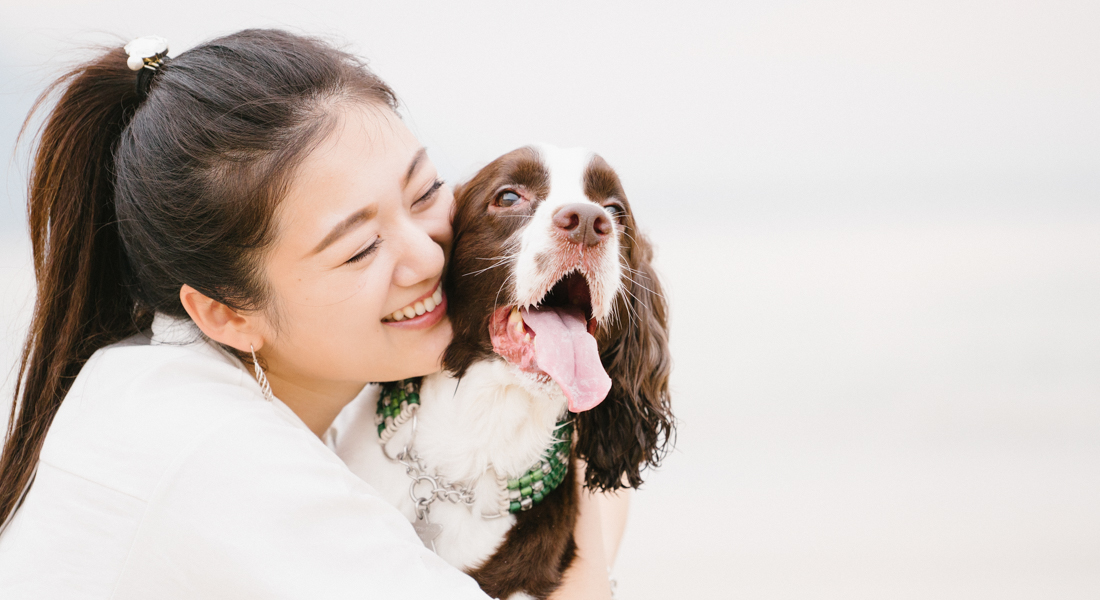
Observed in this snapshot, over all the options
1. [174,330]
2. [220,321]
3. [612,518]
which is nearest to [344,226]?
[220,321]

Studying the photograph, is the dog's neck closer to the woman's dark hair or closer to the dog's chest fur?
the dog's chest fur

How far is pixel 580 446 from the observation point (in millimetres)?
1950

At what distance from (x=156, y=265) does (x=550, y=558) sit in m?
1.01

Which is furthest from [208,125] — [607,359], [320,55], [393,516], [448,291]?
[607,359]

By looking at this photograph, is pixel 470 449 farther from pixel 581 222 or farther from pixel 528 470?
pixel 581 222

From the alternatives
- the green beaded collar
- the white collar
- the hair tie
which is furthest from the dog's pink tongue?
the hair tie

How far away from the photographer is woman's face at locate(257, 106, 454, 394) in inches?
58.7

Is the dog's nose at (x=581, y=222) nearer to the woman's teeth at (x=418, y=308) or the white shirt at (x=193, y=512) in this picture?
the woman's teeth at (x=418, y=308)

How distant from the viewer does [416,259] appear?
1.57 metres

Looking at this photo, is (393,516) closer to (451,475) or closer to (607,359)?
(451,475)

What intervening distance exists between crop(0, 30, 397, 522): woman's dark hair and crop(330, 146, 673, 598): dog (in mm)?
371

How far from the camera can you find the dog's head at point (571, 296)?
161 centimetres

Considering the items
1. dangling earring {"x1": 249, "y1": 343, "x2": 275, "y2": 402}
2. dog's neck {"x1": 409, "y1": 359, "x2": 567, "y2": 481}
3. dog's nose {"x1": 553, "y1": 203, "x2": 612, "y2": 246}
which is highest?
dog's nose {"x1": 553, "y1": 203, "x2": 612, "y2": 246}

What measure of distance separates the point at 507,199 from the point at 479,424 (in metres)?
0.49
